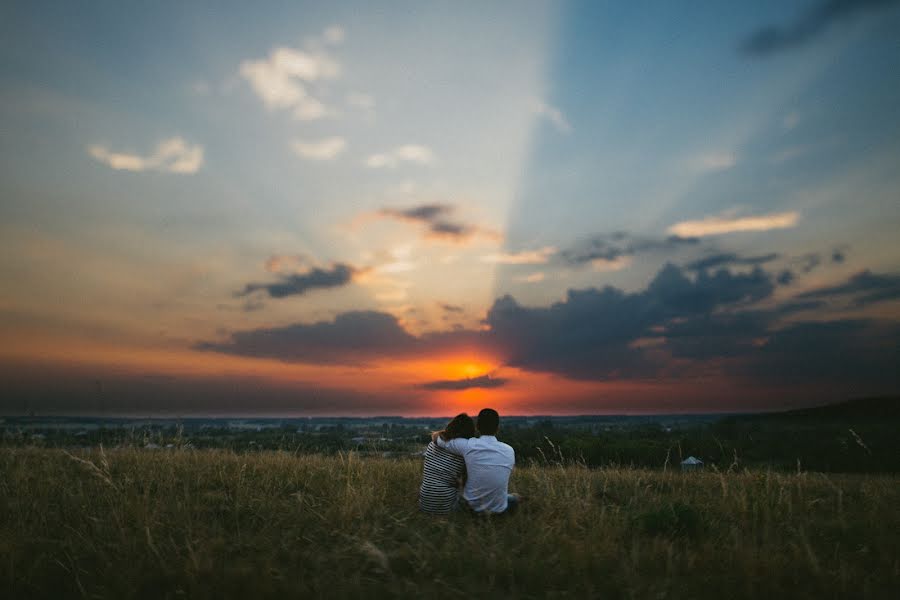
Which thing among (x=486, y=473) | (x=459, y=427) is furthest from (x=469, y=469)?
(x=459, y=427)

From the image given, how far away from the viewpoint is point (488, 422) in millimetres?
7723

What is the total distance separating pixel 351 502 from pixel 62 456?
9362 millimetres

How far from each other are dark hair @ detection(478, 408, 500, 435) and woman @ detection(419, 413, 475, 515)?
0.53 ft

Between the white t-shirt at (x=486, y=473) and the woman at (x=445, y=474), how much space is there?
8.4 inches

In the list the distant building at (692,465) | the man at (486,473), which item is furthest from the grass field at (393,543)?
the distant building at (692,465)

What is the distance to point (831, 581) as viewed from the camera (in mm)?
4699

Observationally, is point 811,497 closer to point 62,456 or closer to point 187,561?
point 187,561

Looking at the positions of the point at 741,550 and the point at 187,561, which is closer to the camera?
the point at 187,561

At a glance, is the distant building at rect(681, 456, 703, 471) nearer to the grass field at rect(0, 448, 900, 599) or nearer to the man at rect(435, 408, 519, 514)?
the grass field at rect(0, 448, 900, 599)

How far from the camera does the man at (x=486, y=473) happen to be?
7.20m

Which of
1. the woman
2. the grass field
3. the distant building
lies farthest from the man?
the distant building

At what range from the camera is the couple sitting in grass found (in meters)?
7.22

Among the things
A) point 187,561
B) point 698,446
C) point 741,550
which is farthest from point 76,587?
point 698,446

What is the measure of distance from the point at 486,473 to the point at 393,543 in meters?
1.93
